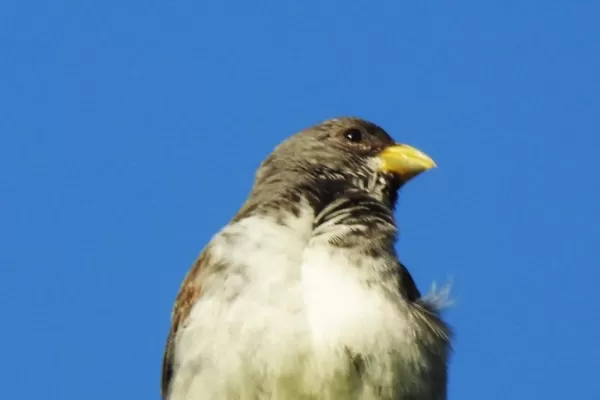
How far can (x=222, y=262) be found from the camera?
5.35m

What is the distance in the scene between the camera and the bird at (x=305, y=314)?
197 inches

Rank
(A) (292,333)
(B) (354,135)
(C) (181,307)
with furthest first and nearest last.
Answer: (B) (354,135) < (C) (181,307) < (A) (292,333)

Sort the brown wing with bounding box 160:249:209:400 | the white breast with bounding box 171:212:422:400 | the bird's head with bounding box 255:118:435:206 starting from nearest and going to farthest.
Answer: the white breast with bounding box 171:212:422:400 < the brown wing with bounding box 160:249:209:400 < the bird's head with bounding box 255:118:435:206

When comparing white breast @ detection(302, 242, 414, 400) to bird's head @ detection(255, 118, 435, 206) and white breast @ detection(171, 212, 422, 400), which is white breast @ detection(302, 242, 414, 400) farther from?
bird's head @ detection(255, 118, 435, 206)

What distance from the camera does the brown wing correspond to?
17.9 ft

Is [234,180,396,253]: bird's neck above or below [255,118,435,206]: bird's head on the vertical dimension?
below

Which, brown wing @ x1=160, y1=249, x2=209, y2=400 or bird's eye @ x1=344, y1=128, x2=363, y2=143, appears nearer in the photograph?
brown wing @ x1=160, y1=249, x2=209, y2=400

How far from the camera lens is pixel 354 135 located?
6.70 m

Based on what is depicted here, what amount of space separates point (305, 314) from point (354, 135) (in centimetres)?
187

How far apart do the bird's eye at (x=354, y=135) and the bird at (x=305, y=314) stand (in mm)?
833

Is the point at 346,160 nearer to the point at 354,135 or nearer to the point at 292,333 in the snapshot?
the point at 354,135

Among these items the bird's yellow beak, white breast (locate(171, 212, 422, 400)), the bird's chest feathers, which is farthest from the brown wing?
the bird's yellow beak

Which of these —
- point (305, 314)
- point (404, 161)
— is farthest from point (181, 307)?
point (404, 161)

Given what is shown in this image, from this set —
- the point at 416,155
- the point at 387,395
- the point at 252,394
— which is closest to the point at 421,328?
the point at 387,395
